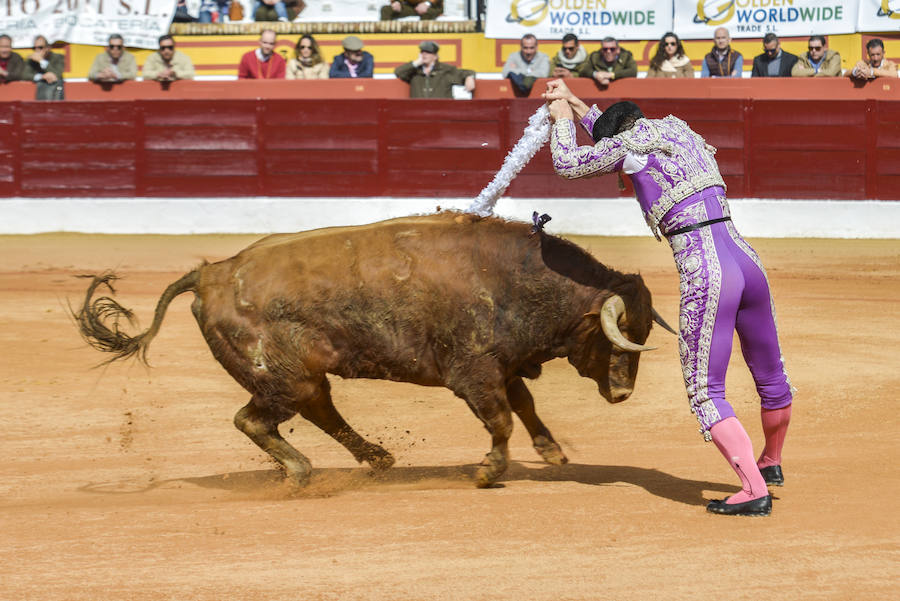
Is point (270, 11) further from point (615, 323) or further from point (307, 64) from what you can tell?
point (615, 323)

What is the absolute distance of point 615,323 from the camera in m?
4.29

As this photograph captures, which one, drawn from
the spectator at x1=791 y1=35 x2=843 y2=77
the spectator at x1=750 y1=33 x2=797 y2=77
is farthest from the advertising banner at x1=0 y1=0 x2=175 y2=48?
the spectator at x1=791 y1=35 x2=843 y2=77

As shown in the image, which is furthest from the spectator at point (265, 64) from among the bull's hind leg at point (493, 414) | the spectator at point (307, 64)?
the bull's hind leg at point (493, 414)

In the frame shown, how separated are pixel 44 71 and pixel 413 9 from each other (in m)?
3.87

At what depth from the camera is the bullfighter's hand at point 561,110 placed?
4.21m

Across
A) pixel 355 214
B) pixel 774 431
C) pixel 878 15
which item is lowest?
pixel 774 431

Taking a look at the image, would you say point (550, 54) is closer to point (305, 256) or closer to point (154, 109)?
point (154, 109)

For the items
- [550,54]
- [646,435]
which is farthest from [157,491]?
[550,54]

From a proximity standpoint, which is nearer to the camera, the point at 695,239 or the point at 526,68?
the point at 695,239

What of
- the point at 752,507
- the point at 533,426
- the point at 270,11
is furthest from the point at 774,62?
the point at 752,507

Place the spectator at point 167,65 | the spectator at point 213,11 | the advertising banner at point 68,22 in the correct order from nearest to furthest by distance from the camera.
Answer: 1. the spectator at point 167,65
2. the advertising banner at point 68,22
3. the spectator at point 213,11

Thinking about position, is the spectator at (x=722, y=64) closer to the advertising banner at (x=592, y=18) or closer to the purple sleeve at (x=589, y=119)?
the advertising banner at (x=592, y=18)

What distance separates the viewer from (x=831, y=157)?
12.2 meters

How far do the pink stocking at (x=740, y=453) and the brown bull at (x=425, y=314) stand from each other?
485 mm
